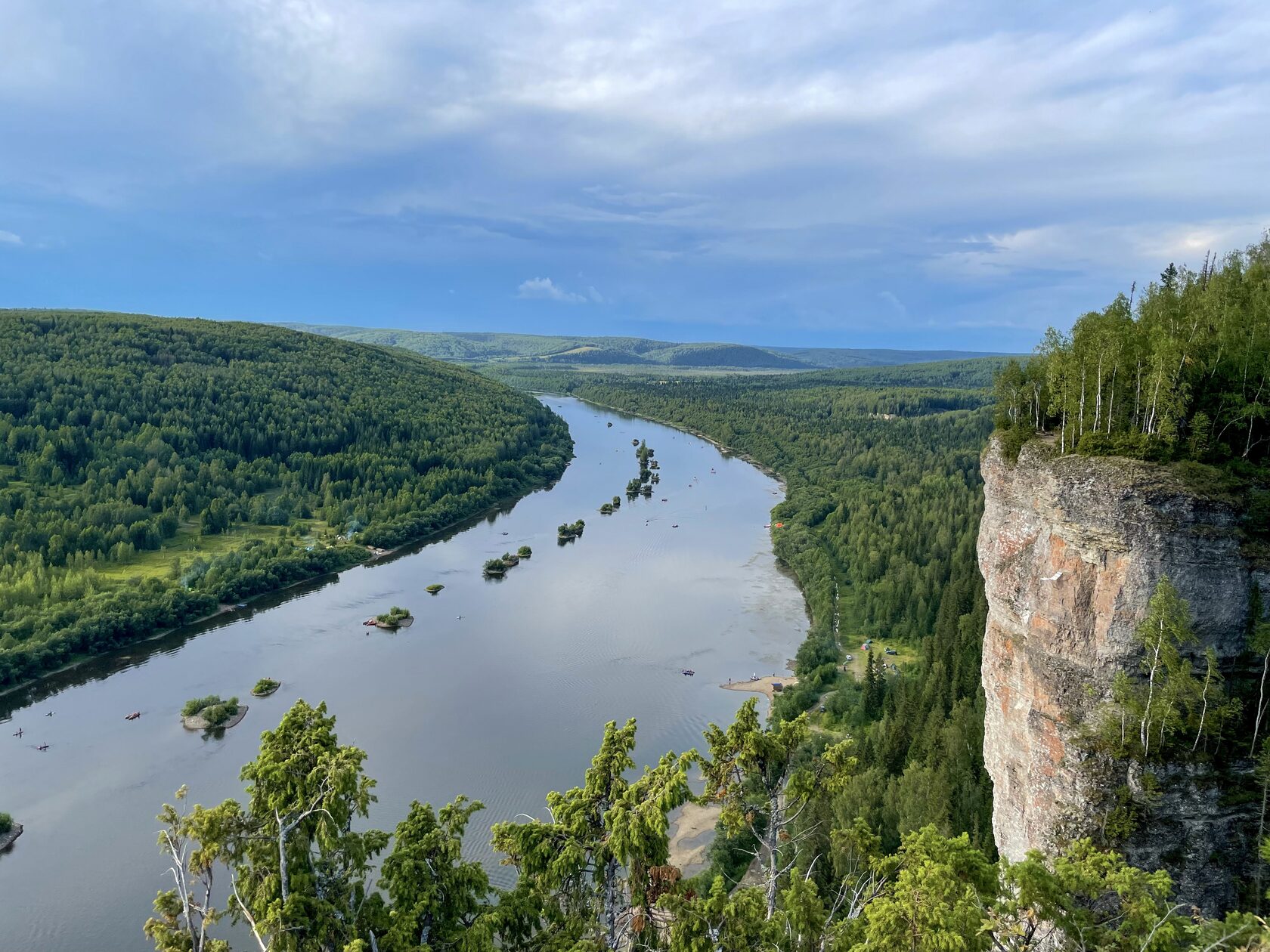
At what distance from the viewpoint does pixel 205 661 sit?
51094 mm

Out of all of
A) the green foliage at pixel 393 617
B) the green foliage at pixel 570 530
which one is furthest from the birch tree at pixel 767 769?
the green foliage at pixel 570 530

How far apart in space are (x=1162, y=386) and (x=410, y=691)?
41904 millimetres

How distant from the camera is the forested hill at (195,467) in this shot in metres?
57.5

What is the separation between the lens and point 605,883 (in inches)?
548

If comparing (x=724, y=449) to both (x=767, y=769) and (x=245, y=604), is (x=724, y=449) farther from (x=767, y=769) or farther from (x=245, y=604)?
(x=767, y=769)

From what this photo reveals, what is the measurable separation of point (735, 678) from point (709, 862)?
17066 millimetres

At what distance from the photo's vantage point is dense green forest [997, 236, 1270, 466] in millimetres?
16641

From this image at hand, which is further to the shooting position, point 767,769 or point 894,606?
point 894,606

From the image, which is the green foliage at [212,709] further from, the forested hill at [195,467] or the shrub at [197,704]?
the forested hill at [195,467]

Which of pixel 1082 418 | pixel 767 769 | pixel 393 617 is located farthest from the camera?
pixel 393 617

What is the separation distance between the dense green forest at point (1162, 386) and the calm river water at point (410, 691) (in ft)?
87.0

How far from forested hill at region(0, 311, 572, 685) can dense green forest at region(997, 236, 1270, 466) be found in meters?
57.4

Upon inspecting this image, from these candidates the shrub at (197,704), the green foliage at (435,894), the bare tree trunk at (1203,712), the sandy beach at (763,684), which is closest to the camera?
the green foliage at (435,894)

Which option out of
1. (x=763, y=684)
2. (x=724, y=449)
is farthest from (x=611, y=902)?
(x=724, y=449)
